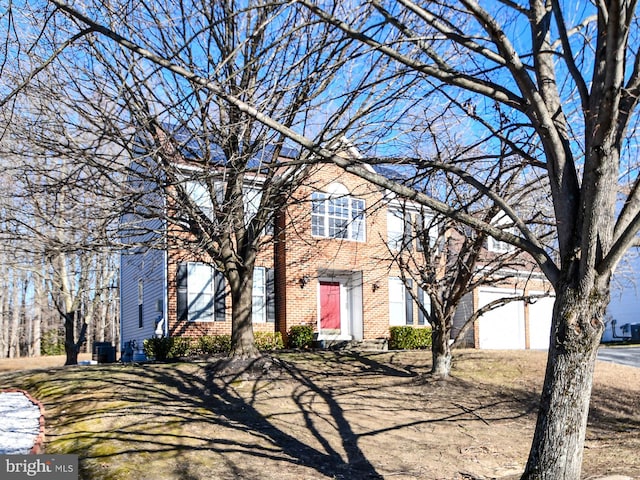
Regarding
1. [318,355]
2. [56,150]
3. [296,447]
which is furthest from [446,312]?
[56,150]

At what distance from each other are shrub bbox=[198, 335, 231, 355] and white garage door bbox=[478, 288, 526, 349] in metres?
11.7

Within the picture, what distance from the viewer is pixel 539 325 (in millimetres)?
25594

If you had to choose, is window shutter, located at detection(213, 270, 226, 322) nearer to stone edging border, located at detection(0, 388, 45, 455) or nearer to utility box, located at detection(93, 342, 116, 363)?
utility box, located at detection(93, 342, 116, 363)

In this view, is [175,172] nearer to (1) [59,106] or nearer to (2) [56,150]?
(2) [56,150]

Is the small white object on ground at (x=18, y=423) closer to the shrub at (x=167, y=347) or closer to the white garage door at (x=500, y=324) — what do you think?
the shrub at (x=167, y=347)

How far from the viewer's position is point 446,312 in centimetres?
1223

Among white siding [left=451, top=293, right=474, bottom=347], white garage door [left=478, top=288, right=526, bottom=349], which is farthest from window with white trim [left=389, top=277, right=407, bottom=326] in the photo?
white garage door [left=478, top=288, right=526, bottom=349]

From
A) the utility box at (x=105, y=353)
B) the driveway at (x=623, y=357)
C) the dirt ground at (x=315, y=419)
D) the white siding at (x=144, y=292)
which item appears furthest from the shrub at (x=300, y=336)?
the driveway at (x=623, y=357)

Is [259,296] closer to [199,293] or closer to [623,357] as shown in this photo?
[199,293]

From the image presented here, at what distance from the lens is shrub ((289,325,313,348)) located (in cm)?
1794

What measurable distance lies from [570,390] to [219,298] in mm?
13713

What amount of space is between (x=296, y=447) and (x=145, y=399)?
10.2 ft

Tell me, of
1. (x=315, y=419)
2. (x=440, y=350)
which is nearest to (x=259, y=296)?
(x=440, y=350)

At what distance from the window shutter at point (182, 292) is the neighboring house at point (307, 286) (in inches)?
1.2
